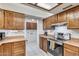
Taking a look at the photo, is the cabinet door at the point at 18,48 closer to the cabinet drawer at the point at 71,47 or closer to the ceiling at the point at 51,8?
the ceiling at the point at 51,8

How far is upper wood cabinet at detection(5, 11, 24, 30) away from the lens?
1.53 m

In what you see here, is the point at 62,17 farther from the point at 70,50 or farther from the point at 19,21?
the point at 19,21

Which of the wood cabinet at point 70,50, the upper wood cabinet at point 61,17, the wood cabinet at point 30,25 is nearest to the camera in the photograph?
the wood cabinet at point 70,50

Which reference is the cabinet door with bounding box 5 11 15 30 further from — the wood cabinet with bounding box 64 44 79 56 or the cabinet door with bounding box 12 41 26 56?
the wood cabinet with bounding box 64 44 79 56

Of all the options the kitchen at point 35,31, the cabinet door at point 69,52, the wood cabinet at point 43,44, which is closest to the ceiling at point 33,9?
the kitchen at point 35,31

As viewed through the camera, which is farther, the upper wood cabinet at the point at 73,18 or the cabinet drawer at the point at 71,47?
the upper wood cabinet at the point at 73,18

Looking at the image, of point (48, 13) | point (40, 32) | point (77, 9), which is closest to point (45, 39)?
point (40, 32)

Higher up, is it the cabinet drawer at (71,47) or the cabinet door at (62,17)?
the cabinet door at (62,17)

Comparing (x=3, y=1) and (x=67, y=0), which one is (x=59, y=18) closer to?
(x=67, y=0)

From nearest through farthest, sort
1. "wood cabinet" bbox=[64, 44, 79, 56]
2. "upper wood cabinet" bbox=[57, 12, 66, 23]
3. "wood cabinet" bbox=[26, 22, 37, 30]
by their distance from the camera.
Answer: "wood cabinet" bbox=[64, 44, 79, 56], "wood cabinet" bbox=[26, 22, 37, 30], "upper wood cabinet" bbox=[57, 12, 66, 23]

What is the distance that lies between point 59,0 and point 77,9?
457 mm

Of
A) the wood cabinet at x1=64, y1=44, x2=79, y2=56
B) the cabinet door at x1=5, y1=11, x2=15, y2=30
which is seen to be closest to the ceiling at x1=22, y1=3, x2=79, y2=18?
the cabinet door at x1=5, y1=11, x2=15, y2=30

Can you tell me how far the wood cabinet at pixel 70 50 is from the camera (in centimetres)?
142

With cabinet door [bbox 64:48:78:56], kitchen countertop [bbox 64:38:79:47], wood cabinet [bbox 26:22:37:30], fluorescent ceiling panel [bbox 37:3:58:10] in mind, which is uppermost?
fluorescent ceiling panel [bbox 37:3:58:10]
